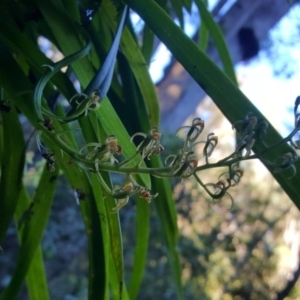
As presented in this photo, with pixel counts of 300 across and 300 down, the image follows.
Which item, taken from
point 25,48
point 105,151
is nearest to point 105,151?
point 105,151

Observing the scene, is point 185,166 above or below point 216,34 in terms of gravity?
below

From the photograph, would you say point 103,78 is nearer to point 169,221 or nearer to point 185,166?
point 185,166

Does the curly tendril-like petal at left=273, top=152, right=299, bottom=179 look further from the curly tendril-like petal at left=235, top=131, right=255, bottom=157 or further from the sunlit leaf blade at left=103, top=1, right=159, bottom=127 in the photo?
the sunlit leaf blade at left=103, top=1, right=159, bottom=127

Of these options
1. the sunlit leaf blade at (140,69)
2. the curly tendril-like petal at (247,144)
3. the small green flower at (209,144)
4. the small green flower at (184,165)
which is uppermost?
the sunlit leaf blade at (140,69)

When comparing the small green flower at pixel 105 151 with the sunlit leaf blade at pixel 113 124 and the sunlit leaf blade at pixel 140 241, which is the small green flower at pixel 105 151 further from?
the sunlit leaf blade at pixel 140 241

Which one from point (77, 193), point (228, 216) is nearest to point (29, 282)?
point (77, 193)

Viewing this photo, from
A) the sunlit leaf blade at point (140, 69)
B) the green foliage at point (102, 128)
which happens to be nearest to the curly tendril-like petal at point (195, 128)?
the green foliage at point (102, 128)

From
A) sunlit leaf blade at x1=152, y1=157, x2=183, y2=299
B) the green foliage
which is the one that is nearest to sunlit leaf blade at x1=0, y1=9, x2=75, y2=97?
the green foliage
